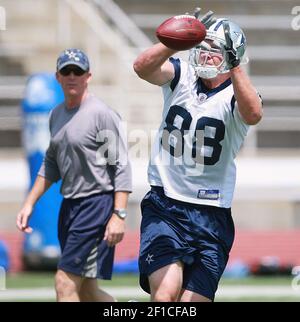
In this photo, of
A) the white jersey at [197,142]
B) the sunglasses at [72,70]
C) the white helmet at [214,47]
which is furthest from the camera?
the sunglasses at [72,70]

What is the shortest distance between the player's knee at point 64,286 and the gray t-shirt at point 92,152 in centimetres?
52

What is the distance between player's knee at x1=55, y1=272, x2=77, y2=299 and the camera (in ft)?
19.8

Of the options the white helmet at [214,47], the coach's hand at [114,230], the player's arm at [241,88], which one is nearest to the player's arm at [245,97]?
the player's arm at [241,88]

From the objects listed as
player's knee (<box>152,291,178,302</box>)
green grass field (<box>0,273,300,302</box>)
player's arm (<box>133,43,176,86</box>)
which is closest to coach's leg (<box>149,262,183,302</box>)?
player's knee (<box>152,291,178,302</box>)

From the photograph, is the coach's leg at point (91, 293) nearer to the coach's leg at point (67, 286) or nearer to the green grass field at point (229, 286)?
the coach's leg at point (67, 286)

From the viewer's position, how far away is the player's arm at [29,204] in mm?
6070

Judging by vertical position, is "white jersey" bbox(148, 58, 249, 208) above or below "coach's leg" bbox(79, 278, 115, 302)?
above

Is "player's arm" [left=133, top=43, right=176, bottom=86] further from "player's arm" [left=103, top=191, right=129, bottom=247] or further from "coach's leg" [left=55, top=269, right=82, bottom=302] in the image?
"coach's leg" [left=55, top=269, right=82, bottom=302]

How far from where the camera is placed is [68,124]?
624cm

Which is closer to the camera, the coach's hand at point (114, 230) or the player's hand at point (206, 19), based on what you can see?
the player's hand at point (206, 19)

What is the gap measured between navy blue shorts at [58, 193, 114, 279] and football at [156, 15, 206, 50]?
69.0 inches

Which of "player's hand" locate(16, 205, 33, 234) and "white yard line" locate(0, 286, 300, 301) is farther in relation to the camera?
→ "white yard line" locate(0, 286, 300, 301)

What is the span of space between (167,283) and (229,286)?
5576 mm

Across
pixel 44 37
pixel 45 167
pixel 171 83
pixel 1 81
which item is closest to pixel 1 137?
pixel 1 81
